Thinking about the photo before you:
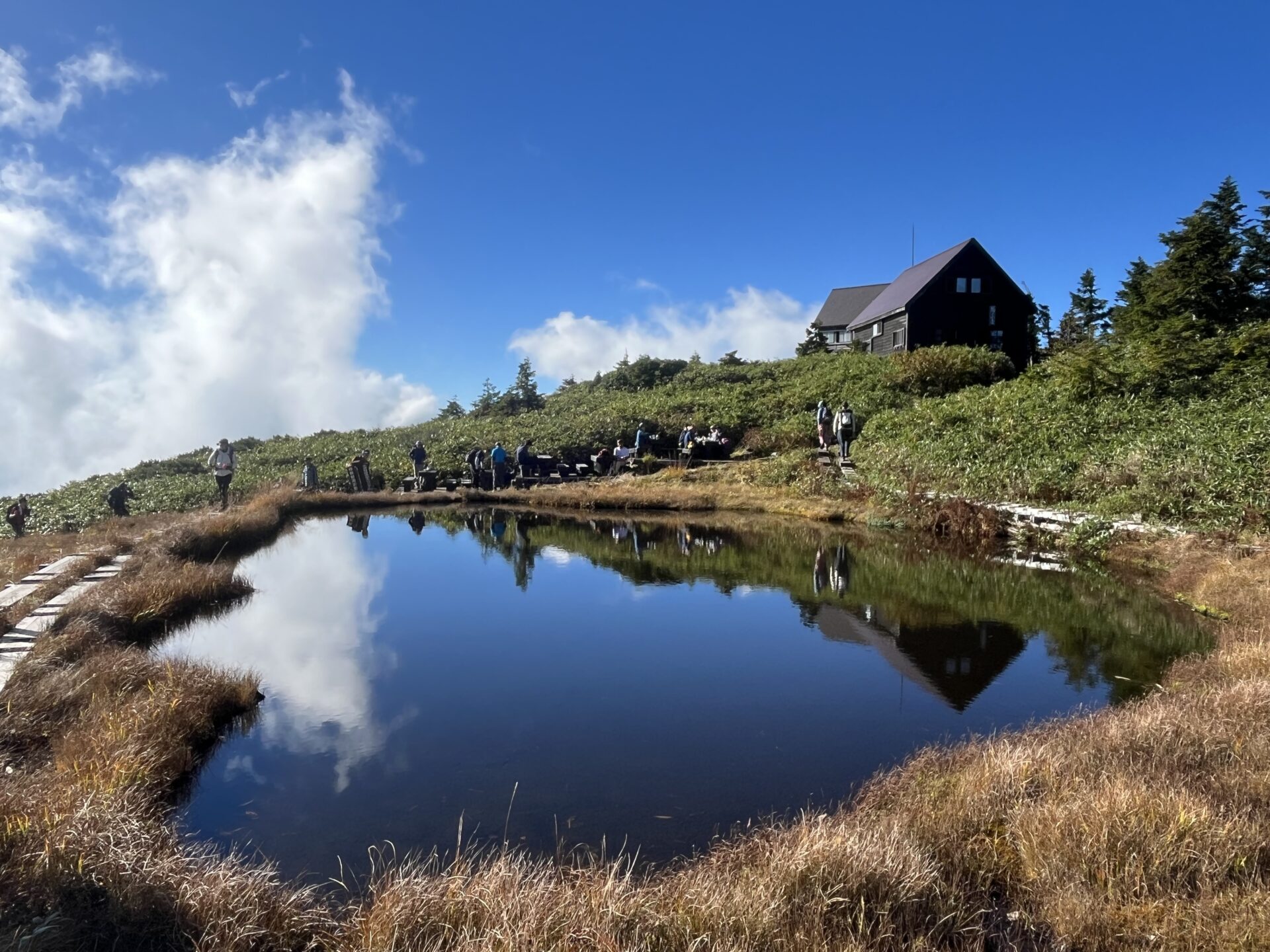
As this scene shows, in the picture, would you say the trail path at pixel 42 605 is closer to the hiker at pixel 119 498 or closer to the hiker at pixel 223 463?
the hiker at pixel 223 463

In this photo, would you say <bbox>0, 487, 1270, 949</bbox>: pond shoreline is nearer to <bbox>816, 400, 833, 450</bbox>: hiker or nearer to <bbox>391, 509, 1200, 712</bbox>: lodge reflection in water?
<bbox>391, 509, 1200, 712</bbox>: lodge reflection in water

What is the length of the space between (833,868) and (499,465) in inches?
1039

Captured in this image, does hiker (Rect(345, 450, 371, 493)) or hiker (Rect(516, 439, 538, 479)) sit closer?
hiker (Rect(516, 439, 538, 479))

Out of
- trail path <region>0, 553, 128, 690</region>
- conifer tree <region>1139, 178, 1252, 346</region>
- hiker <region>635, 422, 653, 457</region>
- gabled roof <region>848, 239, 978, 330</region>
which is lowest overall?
trail path <region>0, 553, 128, 690</region>

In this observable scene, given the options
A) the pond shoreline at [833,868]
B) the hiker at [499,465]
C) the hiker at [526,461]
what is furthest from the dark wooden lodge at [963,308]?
the pond shoreline at [833,868]

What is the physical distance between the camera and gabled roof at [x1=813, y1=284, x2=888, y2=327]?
5609 cm

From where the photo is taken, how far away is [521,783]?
245 inches

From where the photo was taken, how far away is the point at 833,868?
396cm

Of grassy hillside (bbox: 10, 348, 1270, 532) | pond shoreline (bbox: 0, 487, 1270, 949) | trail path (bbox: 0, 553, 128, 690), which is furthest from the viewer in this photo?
grassy hillside (bbox: 10, 348, 1270, 532)

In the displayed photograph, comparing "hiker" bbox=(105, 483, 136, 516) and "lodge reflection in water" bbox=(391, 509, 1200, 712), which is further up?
"hiker" bbox=(105, 483, 136, 516)

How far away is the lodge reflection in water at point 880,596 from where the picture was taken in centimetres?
902

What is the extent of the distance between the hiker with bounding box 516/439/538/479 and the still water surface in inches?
579

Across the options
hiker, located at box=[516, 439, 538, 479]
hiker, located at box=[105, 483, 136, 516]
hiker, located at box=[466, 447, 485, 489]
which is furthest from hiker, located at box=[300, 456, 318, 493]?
hiker, located at box=[516, 439, 538, 479]

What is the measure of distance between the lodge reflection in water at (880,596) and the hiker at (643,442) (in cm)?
897
